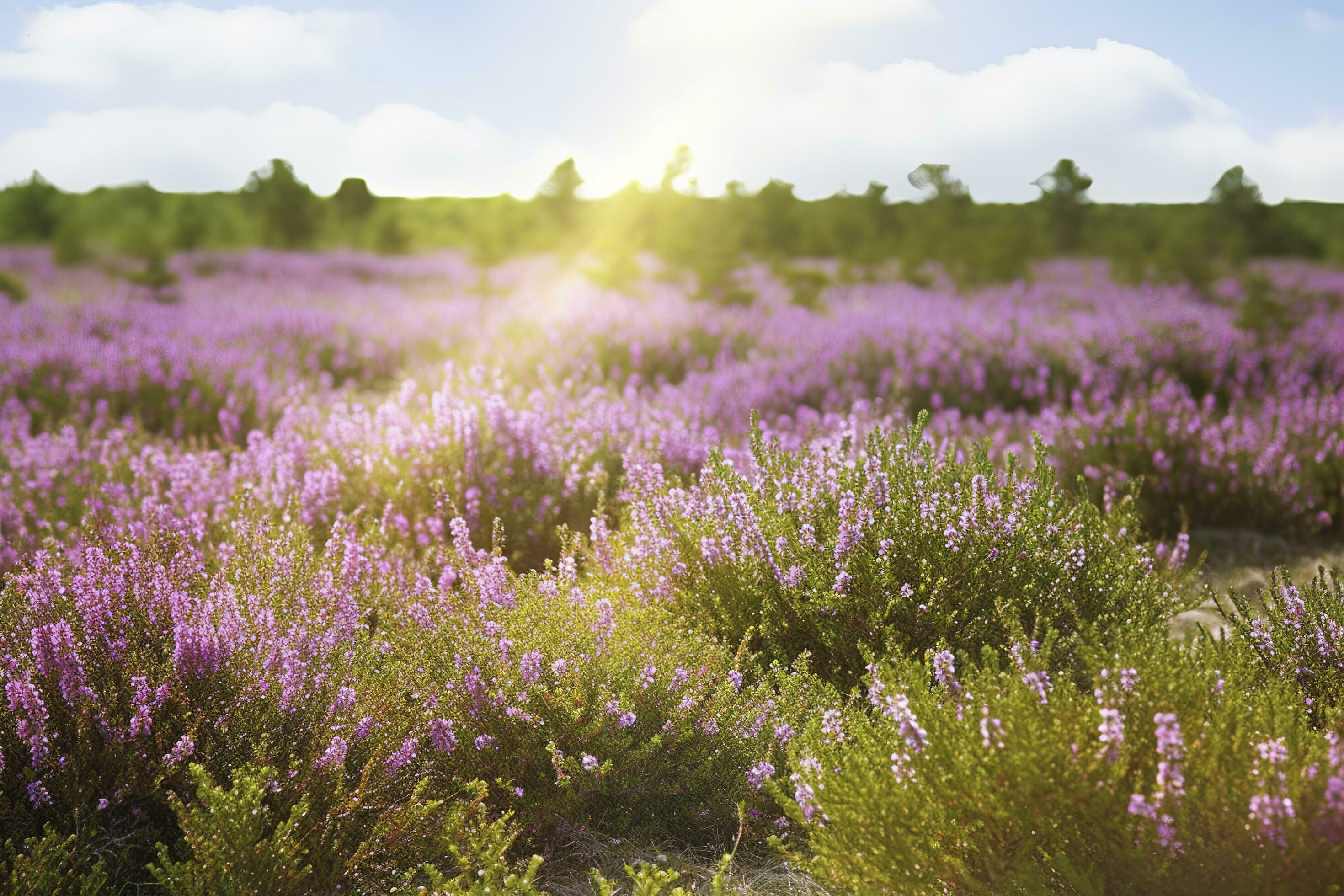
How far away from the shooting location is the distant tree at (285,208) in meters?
20.2

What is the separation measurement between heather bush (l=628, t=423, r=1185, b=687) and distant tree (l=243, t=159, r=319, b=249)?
777 inches

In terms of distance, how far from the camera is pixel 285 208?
20.4m

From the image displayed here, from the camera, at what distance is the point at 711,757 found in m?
2.31

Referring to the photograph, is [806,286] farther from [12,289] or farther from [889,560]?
[12,289]

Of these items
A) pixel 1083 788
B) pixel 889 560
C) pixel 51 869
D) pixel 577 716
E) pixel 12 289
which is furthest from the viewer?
pixel 12 289

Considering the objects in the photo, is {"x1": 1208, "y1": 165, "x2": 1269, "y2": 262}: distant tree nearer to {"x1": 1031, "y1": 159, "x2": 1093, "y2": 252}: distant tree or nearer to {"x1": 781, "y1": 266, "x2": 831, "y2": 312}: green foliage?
{"x1": 1031, "y1": 159, "x2": 1093, "y2": 252}: distant tree

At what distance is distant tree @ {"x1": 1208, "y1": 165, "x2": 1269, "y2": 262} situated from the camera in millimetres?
18297

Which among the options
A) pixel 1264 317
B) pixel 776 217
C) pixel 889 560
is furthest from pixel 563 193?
pixel 889 560

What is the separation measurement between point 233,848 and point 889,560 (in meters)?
1.77

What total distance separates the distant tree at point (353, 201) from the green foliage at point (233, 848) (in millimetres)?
25841

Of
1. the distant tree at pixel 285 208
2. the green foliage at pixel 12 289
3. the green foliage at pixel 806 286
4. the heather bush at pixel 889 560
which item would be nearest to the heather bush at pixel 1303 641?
the heather bush at pixel 889 560

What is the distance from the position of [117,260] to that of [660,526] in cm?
1708

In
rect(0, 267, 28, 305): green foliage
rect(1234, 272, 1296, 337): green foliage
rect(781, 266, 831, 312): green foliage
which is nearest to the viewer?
rect(1234, 272, 1296, 337): green foliage

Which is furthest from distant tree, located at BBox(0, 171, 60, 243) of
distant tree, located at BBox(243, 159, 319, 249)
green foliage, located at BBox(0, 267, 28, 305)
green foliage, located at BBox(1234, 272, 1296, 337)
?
green foliage, located at BBox(1234, 272, 1296, 337)
